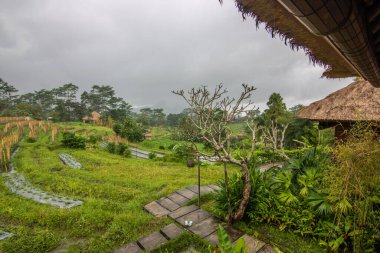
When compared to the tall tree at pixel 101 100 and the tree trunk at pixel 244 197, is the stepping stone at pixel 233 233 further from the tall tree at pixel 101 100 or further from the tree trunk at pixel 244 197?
the tall tree at pixel 101 100

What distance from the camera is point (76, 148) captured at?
18.6 m

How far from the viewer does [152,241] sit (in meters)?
4.50

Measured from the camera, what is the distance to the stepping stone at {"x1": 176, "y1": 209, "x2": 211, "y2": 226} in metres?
5.18

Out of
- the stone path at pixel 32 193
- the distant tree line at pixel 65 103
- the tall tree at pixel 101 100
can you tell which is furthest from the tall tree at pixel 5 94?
the stone path at pixel 32 193

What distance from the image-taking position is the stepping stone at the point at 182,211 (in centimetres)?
547

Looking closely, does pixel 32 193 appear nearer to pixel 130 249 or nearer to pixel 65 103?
pixel 130 249

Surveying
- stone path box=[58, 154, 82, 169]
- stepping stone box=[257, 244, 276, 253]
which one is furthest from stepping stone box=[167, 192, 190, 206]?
stone path box=[58, 154, 82, 169]

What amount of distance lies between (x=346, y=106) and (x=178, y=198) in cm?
599

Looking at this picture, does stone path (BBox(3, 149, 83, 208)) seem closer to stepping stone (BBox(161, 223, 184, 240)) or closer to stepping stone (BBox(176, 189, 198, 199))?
stepping stone (BBox(176, 189, 198, 199))

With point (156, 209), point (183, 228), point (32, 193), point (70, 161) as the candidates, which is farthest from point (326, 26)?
point (70, 161)

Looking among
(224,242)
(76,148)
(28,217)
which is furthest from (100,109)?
(224,242)

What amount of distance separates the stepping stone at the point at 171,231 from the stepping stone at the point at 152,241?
0.34ft

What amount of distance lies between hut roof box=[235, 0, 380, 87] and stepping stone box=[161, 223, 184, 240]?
13.7ft

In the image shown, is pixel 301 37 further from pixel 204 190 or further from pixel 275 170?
pixel 204 190
